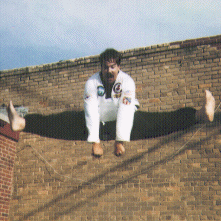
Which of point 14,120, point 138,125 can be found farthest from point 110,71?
point 14,120

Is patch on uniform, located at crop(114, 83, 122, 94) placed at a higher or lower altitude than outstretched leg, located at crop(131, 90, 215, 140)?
higher

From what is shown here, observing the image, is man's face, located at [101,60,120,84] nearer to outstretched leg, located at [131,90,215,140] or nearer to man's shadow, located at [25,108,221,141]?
man's shadow, located at [25,108,221,141]

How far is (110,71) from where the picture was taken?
11.6ft

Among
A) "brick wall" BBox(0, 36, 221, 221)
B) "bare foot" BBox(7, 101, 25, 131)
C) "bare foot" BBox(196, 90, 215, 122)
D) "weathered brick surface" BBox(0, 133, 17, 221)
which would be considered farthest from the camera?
"weathered brick surface" BBox(0, 133, 17, 221)

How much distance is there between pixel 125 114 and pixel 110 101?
310 millimetres

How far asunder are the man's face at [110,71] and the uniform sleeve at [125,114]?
0.60ft

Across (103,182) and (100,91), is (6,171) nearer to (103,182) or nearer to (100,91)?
(103,182)

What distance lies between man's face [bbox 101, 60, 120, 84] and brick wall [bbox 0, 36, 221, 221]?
2.57 metres

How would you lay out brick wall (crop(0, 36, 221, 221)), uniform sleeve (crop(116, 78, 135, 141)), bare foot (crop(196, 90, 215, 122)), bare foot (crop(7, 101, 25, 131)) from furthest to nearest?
brick wall (crop(0, 36, 221, 221))
bare foot (crop(7, 101, 25, 131))
bare foot (crop(196, 90, 215, 122))
uniform sleeve (crop(116, 78, 135, 141))

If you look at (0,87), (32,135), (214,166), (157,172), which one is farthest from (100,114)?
(0,87)

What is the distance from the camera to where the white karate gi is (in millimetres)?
3418

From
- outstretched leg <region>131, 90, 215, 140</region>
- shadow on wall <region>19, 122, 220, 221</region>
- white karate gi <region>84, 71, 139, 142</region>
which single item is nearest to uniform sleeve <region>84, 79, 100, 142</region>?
white karate gi <region>84, 71, 139, 142</region>

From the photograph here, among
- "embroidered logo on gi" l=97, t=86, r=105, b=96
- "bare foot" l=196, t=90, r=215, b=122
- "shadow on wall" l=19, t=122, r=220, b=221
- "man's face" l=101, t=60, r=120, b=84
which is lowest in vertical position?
"shadow on wall" l=19, t=122, r=220, b=221

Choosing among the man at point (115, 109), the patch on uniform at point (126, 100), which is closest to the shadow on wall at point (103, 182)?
the man at point (115, 109)
